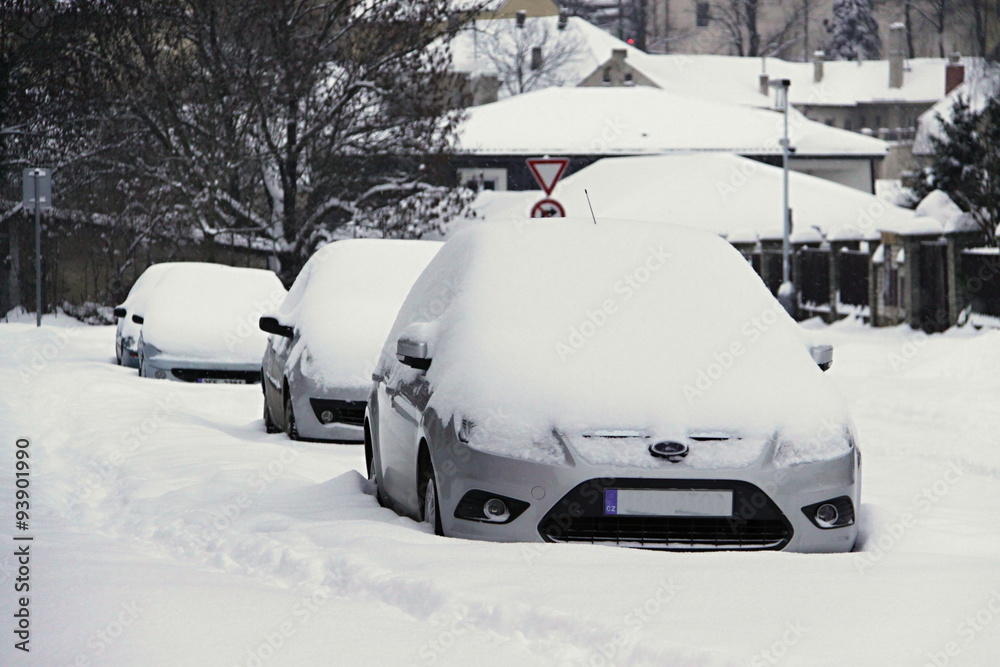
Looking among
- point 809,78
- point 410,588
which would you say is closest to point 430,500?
point 410,588

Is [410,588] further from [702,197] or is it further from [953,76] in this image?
[953,76]

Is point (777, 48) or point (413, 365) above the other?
point (777, 48)

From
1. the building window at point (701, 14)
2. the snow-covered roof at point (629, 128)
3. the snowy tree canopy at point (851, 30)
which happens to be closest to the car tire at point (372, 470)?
the snow-covered roof at point (629, 128)

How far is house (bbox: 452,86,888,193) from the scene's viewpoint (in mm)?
59688

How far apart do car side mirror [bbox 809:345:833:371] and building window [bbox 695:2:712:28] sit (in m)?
123

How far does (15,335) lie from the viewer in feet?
61.9

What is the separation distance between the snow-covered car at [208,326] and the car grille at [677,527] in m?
10.6

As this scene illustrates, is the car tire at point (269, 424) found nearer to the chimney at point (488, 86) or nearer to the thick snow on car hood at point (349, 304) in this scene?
the thick snow on car hood at point (349, 304)

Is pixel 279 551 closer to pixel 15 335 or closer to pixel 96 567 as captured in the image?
pixel 96 567

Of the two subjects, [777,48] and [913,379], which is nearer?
[913,379]

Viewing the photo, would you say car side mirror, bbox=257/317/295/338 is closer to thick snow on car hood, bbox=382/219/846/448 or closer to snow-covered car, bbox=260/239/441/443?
snow-covered car, bbox=260/239/441/443

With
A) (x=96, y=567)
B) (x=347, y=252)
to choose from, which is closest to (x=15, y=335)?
(x=347, y=252)

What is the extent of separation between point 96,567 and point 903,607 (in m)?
2.64

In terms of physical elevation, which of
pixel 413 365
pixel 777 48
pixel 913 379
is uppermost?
pixel 777 48
